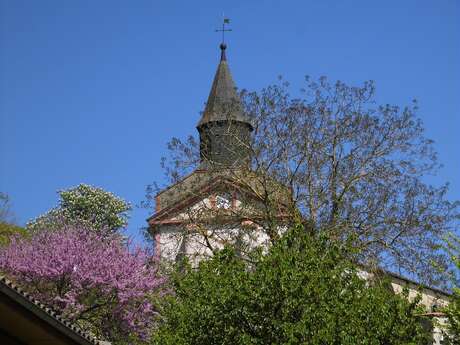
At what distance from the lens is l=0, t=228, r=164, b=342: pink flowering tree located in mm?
30688

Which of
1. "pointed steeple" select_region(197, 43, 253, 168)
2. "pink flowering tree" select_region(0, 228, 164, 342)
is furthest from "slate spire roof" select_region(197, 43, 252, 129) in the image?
"pink flowering tree" select_region(0, 228, 164, 342)

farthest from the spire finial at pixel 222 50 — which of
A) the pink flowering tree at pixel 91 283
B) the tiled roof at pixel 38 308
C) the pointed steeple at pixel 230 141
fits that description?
the tiled roof at pixel 38 308

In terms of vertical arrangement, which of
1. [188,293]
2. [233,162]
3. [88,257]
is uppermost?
[233,162]

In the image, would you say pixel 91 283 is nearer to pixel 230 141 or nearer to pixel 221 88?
pixel 230 141

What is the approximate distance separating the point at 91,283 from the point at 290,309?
15.4m

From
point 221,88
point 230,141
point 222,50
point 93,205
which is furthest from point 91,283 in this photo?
point 93,205

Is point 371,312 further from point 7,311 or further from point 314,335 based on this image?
point 7,311

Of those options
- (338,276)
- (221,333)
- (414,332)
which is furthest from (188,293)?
(414,332)

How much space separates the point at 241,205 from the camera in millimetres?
29188

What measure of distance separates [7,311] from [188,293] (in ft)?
29.7

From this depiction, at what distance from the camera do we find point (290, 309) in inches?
680

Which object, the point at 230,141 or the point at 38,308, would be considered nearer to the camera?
the point at 38,308

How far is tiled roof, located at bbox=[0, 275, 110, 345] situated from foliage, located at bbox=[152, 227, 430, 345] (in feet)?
19.7

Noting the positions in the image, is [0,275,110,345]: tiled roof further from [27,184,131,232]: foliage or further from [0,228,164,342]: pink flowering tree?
[27,184,131,232]: foliage
